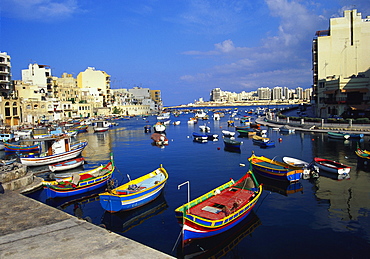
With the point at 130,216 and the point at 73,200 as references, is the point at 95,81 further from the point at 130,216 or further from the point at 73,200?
the point at 130,216

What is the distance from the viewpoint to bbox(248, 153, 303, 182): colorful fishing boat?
22.4 m

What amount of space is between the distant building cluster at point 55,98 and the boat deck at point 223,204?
66769 millimetres

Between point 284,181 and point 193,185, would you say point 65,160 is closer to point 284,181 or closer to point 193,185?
Answer: point 193,185

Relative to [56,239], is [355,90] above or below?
above

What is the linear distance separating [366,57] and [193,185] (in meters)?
63.8

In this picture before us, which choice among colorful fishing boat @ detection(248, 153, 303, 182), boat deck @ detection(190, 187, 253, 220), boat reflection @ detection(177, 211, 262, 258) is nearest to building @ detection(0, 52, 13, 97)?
colorful fishing boat @ detection(248, 153, 303, 182)

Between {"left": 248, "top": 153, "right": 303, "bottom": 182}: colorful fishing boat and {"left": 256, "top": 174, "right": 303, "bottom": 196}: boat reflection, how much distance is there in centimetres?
33

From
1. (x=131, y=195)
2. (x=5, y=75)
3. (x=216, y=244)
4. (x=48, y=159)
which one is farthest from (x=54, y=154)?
(x=5, y=75)

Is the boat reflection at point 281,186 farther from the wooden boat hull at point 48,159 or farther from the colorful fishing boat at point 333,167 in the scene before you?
the wooden boat hull at point 48,159

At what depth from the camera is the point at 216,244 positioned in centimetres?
1388

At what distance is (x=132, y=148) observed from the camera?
44.3m

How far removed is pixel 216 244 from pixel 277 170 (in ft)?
35.6

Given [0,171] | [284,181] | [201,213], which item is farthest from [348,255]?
[0,171]

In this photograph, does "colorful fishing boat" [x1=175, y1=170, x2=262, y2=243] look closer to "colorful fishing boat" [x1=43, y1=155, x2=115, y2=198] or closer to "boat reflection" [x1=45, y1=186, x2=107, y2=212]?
"boat reflection" [x1=45, y1=186, x2=107, y2=212]
